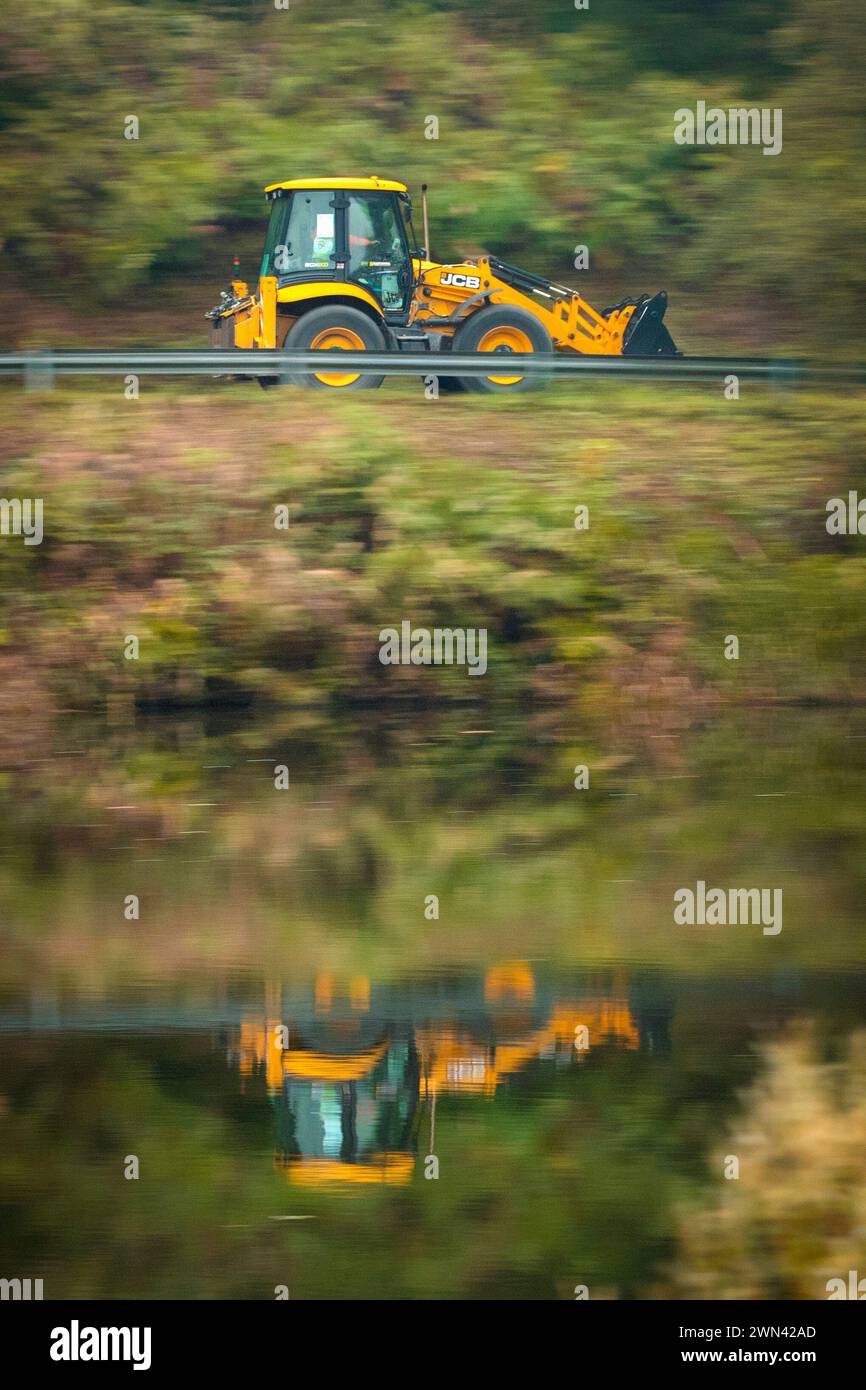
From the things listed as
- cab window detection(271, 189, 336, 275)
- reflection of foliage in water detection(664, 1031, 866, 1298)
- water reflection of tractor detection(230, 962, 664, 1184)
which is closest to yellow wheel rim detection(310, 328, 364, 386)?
cab window detection(271, 189, 336, 275)

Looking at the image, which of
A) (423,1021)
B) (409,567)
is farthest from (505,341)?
(423,1021)

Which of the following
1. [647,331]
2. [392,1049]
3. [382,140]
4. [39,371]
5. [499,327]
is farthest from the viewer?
[382,140]

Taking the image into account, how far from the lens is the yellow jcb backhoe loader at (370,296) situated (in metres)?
17.6

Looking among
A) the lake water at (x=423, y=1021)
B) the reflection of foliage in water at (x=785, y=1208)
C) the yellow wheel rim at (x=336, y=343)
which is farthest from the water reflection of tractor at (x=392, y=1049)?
the yellow wheel rim at (x=336, y=343)

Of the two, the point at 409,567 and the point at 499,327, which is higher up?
the point at 499,327

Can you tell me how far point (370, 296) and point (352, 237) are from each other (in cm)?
70

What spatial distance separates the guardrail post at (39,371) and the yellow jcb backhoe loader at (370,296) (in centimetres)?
216

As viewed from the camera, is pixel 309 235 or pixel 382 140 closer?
pixel 309 235

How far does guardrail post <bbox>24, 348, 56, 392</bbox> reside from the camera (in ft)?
53.0

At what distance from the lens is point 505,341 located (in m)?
18.1

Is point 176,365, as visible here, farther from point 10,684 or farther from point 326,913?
point 326,913

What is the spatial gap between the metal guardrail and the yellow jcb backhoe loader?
1.05m

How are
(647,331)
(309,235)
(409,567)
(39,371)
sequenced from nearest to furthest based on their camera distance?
(409,567) < (39,371) < (309,235) < (647,331)

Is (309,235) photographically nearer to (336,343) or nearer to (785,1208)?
(336,343)
